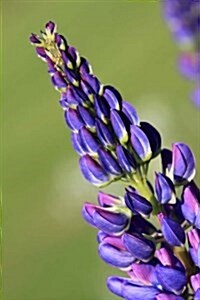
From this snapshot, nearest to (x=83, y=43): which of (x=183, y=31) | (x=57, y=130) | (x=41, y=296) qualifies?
(x=57, y=130)

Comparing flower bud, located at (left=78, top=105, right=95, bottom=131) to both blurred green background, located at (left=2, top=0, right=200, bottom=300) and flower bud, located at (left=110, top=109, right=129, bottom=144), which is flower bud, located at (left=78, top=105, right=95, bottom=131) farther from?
blurred green background, located at (left=2, top=0, right=200, bottom=300)

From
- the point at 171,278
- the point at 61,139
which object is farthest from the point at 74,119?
the point at 61,139

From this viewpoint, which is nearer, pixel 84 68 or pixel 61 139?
pixel 84 68

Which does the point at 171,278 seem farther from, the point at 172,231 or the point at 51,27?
the point at 51,27

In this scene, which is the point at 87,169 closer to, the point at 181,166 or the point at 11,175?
the point at 181,166

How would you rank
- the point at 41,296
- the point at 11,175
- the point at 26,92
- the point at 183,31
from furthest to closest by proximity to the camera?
the point at 11,175, the point at 26,92, the point at 41,296, the point at 183,31
